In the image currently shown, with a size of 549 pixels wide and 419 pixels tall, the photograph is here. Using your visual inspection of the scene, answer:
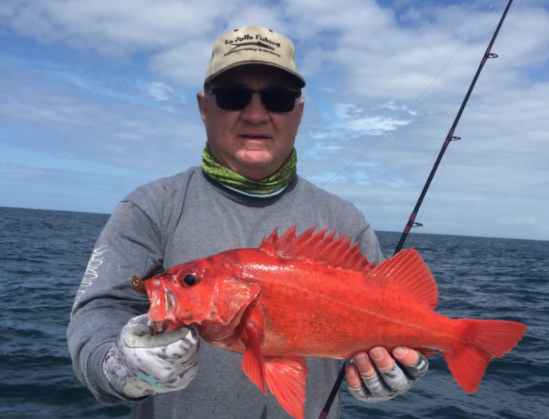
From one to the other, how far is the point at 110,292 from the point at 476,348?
7.06ft

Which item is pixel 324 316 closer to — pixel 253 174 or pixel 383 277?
pixel 383 277

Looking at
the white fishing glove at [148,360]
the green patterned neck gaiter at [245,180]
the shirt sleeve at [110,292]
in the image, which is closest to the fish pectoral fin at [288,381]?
the white fishing glove at [148,360]

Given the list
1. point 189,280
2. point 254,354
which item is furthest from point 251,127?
point 254,354

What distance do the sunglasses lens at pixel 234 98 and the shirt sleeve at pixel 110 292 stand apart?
0.95 metres

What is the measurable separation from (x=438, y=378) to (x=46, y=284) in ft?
48.2

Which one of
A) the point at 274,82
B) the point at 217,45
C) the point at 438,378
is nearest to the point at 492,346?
the point at 274,82

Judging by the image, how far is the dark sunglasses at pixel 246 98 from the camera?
3.28 meters

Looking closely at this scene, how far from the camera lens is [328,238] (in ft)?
8.63

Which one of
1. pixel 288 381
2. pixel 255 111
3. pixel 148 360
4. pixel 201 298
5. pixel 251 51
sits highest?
Result: pixel 251 51

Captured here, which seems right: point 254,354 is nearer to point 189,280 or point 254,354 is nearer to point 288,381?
point 288,381

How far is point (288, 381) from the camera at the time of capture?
2.54m

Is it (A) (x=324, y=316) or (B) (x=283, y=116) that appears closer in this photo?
(A) (x=324, y=316)

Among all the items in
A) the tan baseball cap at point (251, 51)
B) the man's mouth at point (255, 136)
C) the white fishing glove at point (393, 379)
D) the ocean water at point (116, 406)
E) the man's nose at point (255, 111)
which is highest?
the tan baseball cap at point (251, 51)

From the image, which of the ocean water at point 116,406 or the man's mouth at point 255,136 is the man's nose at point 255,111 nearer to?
the man's mouth at point 255,136
